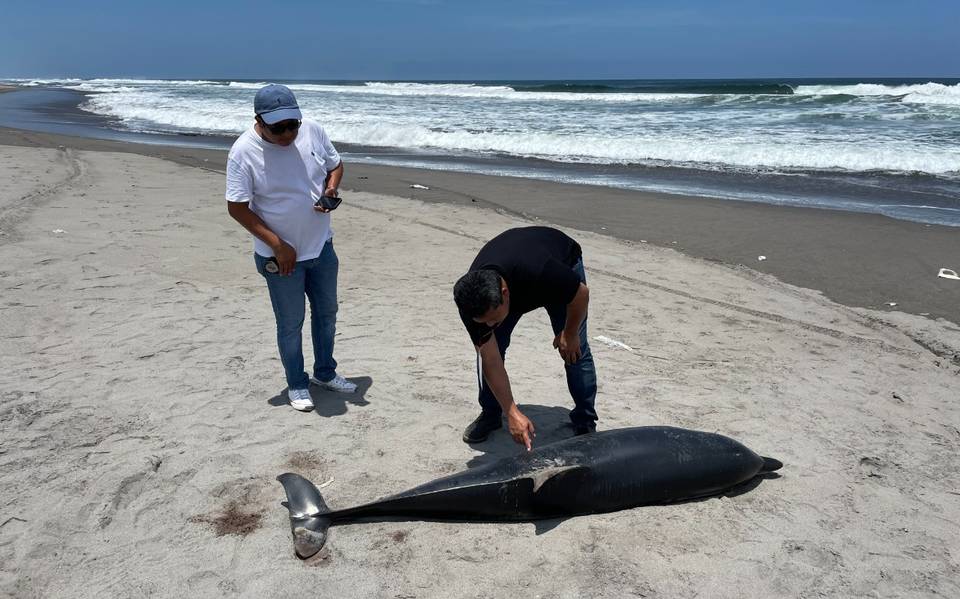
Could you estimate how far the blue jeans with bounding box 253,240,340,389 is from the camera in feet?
13.7

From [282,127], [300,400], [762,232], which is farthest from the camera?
[762,232]

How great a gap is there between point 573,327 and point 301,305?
1.65 m

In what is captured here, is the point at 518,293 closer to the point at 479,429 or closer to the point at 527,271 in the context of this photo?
the point at 527,271

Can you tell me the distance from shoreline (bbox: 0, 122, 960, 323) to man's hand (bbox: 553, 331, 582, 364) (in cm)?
427

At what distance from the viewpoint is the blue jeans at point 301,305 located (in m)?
4.17

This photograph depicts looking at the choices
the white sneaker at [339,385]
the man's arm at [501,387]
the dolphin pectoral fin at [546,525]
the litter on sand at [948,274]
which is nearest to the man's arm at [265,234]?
the white sneaker at [339,385]

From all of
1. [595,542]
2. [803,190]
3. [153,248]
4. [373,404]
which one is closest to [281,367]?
[373,404]

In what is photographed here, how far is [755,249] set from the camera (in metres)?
8.63

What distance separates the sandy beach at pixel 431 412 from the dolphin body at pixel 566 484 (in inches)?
3.6

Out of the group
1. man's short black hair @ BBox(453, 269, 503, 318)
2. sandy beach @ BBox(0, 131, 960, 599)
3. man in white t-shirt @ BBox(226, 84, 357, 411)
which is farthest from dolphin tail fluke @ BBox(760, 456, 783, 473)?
man in white t-shirt @ BBox(226, 84, 357, 411)

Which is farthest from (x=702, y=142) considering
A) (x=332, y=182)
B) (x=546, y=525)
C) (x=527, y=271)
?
(x=546, y=525)

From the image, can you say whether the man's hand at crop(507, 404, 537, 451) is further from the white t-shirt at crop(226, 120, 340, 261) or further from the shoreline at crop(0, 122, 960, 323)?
the shoreline at crop(0, 122, 960, 323)

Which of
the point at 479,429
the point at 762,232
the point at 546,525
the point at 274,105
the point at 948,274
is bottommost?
the point at 546,525

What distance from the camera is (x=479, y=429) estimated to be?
4.23 meters
